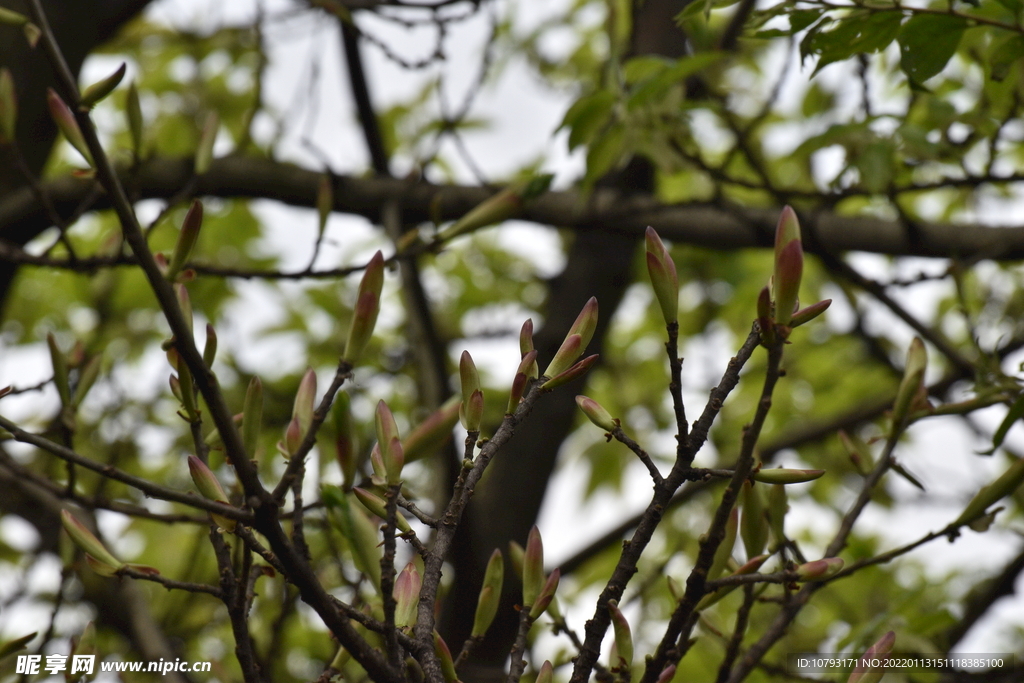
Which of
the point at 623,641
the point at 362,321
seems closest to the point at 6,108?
the point at 362,321

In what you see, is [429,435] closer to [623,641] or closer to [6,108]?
[623,641]

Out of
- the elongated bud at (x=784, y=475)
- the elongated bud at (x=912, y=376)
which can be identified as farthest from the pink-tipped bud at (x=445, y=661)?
the elongated bud at (x=912, y=376)

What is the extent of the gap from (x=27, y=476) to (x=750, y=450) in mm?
837

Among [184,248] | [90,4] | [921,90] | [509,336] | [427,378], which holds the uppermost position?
[90,4]

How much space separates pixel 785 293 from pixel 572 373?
6.5 inches

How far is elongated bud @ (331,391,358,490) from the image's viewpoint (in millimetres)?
515

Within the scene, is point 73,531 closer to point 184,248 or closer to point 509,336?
point 184,248

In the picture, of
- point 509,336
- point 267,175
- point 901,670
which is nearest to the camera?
point 901,670

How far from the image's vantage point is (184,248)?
2.12 feet

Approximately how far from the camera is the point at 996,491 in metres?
0.69

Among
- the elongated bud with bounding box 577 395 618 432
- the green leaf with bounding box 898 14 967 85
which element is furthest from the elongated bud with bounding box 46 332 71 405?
the green leaf with bounding box 898 14 967 85

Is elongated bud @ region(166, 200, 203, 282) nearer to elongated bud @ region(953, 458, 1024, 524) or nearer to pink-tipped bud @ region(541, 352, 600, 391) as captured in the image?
pink-tipped bud @ region(541, 352, 600, 391)

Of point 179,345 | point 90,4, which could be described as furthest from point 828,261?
point 90,4

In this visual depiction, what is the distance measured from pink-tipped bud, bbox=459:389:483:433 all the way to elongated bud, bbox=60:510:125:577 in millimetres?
294
